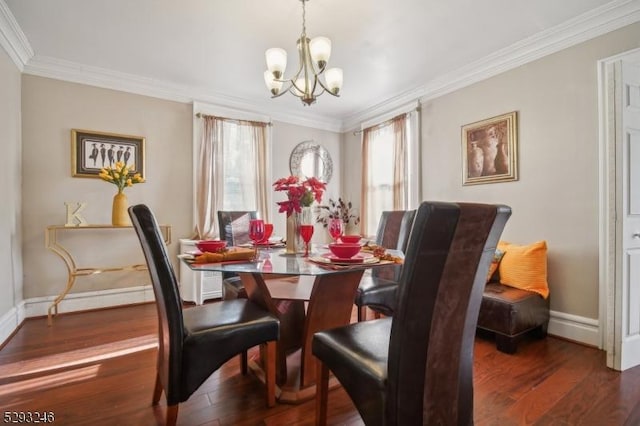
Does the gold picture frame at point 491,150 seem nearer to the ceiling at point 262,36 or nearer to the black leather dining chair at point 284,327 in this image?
the ceiling at point 262,36

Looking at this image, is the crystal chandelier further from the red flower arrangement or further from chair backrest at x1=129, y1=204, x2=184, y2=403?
chair backrest at x1=129, y1=204, x2=184, y2=403

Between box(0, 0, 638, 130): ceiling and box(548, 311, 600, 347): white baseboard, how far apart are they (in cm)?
229

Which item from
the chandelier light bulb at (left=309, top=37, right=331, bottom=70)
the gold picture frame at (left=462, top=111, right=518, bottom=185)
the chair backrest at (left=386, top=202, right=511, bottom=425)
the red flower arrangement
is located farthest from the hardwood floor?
the chandelier light bulb at (left=309, top=37, right=331, bottom=70)

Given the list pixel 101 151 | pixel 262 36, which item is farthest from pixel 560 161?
pixel 101 151

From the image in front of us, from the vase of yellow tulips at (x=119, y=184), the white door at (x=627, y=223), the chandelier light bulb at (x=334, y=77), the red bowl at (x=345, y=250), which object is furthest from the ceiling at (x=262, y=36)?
the red bowl at (x=345, y=250)

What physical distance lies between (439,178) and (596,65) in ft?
5.18

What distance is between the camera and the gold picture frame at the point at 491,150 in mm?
2830

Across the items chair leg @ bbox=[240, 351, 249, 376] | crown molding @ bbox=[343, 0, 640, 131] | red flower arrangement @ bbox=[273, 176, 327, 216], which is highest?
crown molding @ bbox=[343, 0, 640, 131]

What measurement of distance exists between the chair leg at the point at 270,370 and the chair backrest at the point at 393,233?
1.28 meters

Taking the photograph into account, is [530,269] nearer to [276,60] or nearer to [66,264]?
[276,60]

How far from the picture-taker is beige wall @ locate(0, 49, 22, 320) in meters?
2.48

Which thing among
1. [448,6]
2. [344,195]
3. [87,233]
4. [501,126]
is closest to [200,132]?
[87,233]

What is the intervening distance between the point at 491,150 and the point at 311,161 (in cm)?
254

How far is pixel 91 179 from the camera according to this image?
10.7 feet
